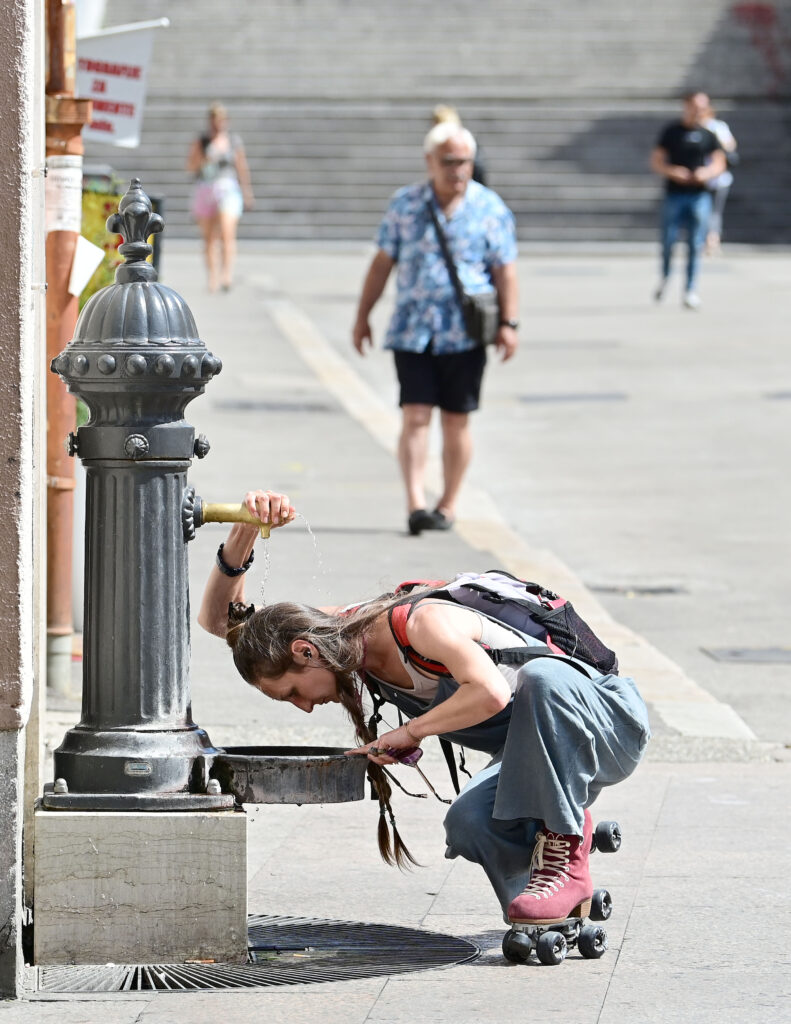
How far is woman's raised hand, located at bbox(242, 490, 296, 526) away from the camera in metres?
4.31

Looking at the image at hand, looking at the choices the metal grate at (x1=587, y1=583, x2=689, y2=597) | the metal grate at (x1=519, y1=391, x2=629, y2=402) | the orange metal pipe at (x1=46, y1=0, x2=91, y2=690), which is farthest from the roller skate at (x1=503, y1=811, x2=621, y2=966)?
the metal grate at (x1=519, y1=391, x2=629, y2=402)

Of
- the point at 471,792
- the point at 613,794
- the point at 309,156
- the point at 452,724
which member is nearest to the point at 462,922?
the point at 471,792

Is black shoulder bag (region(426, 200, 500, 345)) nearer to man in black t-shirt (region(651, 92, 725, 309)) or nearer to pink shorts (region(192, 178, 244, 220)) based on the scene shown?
man in black t-shirt (region(651, 92, 725, 309))

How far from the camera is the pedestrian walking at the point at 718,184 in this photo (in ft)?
72.4

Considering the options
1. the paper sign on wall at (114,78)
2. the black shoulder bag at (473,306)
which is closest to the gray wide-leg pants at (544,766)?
the paper sign on wall at (114,78)

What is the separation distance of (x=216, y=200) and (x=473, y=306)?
40.1 feet

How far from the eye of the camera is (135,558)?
4.18 meters

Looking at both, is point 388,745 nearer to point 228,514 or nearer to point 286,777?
point 286,777

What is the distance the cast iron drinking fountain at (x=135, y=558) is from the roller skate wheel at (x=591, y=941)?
0.77m

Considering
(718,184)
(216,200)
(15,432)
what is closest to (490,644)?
(15,432)

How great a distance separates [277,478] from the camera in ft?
38.9

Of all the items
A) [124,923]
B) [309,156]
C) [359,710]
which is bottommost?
[309,156]

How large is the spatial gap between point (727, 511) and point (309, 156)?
2058cm

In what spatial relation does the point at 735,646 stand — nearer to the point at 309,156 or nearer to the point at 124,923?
the point at 124,923
